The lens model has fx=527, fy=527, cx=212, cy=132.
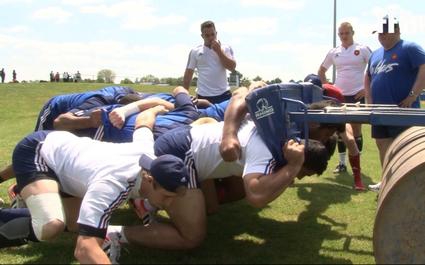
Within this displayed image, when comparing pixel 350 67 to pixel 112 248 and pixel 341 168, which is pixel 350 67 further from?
pixel 112 248

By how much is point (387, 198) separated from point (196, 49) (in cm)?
505

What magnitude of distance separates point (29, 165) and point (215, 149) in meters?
1.39

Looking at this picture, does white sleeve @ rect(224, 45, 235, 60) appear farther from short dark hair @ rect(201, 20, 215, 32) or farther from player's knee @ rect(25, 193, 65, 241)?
player's knee @ rect(25, 193, 65, 241)

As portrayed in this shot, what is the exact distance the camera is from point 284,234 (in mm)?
4668

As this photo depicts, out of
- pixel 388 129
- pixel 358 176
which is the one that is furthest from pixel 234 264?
pixel 358 176

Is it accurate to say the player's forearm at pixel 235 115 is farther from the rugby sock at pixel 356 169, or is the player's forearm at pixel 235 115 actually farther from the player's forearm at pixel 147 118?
the rugby sock at pixel 356 169

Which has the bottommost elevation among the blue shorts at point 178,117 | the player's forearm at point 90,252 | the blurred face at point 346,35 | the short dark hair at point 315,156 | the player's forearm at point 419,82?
the player's forearm at point 90,252

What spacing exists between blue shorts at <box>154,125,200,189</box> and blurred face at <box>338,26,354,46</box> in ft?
14.1

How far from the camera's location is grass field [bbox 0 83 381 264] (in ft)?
13.2

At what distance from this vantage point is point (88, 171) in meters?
3.63

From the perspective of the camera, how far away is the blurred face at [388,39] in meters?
5.60

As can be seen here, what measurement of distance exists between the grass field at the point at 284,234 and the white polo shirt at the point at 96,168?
64 centimetres

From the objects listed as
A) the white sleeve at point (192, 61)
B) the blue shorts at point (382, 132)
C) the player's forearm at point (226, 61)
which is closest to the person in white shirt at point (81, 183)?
the blue shorts at point (382, 132)

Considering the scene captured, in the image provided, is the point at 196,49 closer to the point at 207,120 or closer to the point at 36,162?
the point at 207,120
